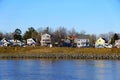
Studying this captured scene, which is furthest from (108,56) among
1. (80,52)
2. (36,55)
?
(36,55)

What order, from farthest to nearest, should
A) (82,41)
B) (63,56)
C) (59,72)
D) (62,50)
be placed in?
(82,41)
(62,50)
(63,56)
(59,72)

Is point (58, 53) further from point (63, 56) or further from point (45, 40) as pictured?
point (45, 40)

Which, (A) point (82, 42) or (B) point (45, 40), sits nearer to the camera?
(B) point (45, 40)

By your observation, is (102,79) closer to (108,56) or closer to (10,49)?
(108,56)

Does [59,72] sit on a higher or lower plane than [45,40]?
lower

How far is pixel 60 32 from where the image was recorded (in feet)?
420

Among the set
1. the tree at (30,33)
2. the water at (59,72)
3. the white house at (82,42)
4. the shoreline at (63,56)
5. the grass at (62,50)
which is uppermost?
the tree at (30,33)

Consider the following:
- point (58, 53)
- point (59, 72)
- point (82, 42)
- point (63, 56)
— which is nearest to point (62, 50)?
point (58, 53)

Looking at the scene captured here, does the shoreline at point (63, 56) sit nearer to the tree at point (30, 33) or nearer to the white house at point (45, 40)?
the white house at point (45, 40)

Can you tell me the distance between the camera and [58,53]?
7631 cm

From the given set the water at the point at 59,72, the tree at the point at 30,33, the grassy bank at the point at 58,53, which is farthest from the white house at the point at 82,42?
the water at the point at 59,72

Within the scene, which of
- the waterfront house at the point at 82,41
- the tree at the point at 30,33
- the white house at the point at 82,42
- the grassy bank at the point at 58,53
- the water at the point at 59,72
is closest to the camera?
the water at the point at 59,72

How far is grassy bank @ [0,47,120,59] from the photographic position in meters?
71.9

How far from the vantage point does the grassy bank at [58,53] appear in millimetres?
71938
